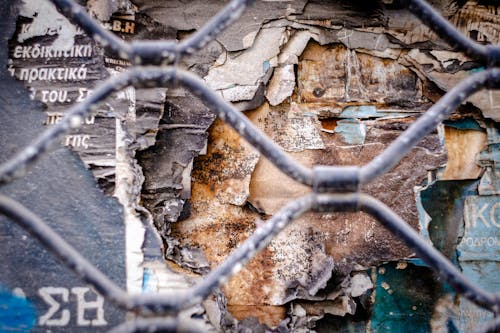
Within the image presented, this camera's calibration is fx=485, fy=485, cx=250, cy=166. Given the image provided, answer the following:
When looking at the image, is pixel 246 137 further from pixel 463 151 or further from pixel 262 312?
pixel 463 151

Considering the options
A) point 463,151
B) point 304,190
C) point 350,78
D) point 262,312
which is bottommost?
point 262,312

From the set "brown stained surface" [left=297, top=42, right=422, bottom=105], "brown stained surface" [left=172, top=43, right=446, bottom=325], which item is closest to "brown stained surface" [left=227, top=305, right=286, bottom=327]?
"brown stained surface" [left=172, top=43, right=446, bottom=325]

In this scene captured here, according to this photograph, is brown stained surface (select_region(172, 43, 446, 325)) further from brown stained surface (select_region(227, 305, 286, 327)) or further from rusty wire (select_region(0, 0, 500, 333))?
rusty wire (select_region(0, 0, 500, 333))

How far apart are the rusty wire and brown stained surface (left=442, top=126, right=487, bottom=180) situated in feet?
2.07

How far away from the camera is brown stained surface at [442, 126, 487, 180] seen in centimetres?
139

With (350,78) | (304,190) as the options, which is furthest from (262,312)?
(350,78)

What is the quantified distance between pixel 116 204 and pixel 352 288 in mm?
689

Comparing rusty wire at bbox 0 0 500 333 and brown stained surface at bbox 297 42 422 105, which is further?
brown stained surface at bbox 297 42 422 105

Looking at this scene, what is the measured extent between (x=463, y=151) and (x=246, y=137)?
88 centimetres

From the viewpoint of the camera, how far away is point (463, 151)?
1.39 m

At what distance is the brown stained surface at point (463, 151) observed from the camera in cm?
139

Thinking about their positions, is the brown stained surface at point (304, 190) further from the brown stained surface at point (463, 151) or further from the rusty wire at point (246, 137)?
the rusty wire at point (246, 137)

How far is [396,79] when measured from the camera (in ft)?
4.57

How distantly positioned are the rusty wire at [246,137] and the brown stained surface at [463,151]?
2.07 ft
